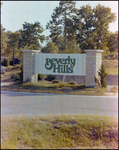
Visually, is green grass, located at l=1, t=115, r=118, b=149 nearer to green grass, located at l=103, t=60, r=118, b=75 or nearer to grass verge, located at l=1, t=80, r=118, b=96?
grass verge, located at l=1, t=80, r=118, b=96

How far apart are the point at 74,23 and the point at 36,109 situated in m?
14.1

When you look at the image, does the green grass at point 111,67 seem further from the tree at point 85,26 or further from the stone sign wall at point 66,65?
the stone sign wall at point 66,65

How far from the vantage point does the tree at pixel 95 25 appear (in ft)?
67.3

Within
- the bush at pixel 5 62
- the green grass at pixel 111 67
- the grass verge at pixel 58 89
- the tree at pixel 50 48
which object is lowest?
the grass verge at pixel 58 89

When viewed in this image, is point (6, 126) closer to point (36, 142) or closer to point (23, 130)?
point (23, 130)

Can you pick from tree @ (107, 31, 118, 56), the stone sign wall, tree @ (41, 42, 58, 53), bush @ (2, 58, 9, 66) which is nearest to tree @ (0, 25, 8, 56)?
tree @ (41, 42, 58, 53)

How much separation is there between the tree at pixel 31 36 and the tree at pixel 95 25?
3944 millimetres

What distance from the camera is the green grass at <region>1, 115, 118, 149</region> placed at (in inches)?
211

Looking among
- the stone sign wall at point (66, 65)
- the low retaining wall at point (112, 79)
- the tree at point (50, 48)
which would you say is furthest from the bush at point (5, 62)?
the low retaining wall at point (112, 79)

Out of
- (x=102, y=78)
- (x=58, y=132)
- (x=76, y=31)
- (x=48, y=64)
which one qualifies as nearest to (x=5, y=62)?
(x=76, y=31)

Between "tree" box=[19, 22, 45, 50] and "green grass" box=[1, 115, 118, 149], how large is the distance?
15.4 metres

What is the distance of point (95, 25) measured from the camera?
20.7 m

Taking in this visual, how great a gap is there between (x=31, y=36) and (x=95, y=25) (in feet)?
20.8

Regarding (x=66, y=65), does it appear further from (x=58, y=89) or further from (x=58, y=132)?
A: (x=58, y=132)
